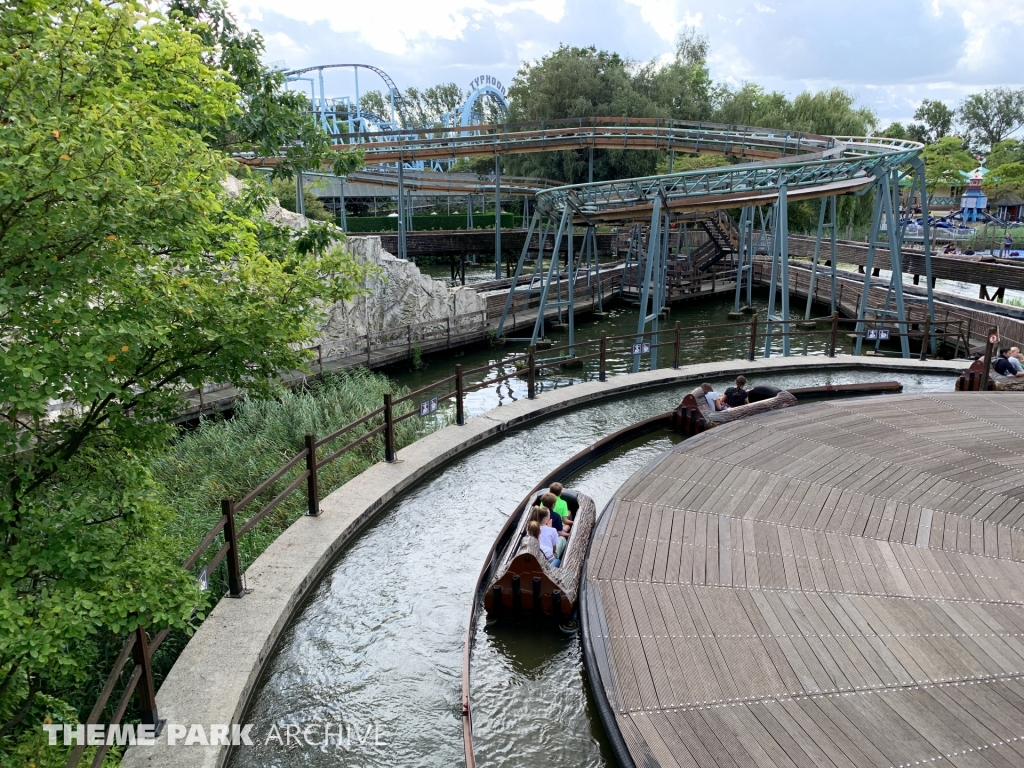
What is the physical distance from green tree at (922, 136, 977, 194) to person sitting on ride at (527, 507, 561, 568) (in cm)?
7330

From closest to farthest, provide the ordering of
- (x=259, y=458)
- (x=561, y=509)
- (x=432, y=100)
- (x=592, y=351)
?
(x=561, y=509)
(x=259, y=458)
(x=592, y=351)
(x=432, y=100)

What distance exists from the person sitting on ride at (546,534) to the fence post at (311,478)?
2914mm

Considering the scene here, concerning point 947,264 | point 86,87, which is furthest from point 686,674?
point 947,264

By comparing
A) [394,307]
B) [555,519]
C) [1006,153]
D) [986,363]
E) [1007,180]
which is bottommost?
[555,519]

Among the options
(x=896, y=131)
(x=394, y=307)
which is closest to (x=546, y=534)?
(x=394, y=307)

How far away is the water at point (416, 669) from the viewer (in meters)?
5.39

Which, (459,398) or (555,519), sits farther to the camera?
(459,398)

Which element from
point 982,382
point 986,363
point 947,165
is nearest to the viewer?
point 986,363

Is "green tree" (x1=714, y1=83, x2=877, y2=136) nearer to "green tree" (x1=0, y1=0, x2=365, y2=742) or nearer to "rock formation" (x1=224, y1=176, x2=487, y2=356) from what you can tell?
"rock formation" (x1=224, y1=176, x2=487, y2=356)

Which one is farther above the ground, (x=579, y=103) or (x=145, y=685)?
(x=579, y=103)

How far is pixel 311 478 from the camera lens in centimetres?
866

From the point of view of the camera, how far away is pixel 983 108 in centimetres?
10550

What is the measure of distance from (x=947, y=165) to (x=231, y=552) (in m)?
80.7

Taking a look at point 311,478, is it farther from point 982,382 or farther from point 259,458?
point 982,382
